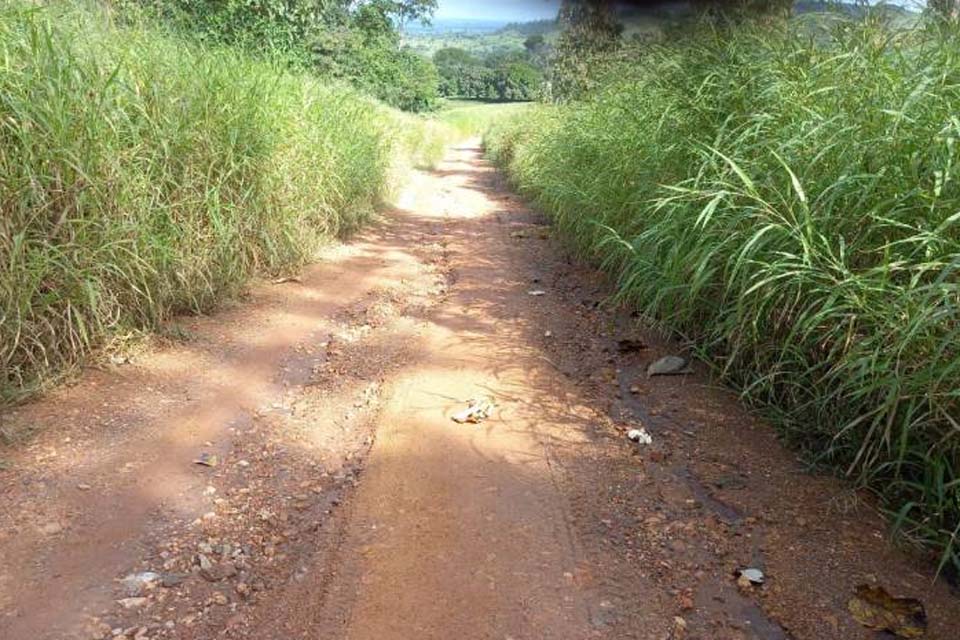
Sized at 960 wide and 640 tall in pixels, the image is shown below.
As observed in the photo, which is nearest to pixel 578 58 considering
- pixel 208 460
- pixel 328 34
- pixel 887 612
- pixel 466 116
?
pixel 328 34

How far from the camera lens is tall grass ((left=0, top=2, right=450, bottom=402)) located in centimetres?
315

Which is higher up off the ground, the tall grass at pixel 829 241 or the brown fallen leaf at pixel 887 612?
the tall grass at pixel 829 241

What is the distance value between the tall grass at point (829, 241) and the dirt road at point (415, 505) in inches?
9.5

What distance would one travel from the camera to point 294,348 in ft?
13.6

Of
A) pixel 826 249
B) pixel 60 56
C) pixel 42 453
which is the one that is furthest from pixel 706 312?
pixel 60 56

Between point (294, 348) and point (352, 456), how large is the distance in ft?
4.71

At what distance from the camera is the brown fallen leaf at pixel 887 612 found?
1886 millimetres

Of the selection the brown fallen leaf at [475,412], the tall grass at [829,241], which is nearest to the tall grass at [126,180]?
the brown fallen leaf at [475,412]

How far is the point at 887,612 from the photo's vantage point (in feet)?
6.37

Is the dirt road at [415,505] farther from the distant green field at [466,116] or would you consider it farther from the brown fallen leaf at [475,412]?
the distant green field at [466,116]

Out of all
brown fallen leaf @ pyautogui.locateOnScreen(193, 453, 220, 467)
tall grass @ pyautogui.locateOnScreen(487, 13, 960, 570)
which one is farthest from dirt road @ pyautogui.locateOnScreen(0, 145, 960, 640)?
tall grass @ pyautogui.locateOnScreen(487, 13, 960, 570)

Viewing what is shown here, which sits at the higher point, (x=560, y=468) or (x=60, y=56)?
(x=60, y=56)

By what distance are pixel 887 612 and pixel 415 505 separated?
1502 mm

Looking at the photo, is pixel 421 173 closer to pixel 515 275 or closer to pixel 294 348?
pixel 515 275
